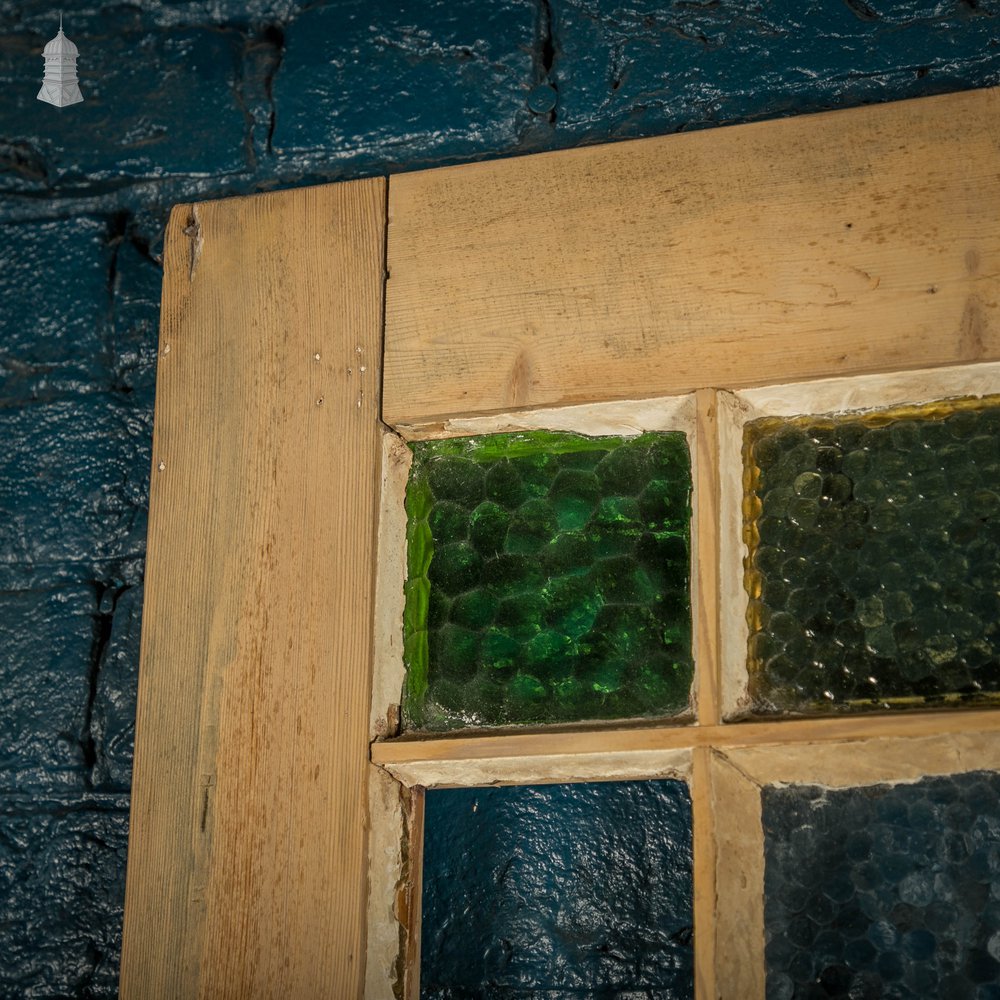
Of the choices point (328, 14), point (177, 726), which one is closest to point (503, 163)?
point (328, 14)

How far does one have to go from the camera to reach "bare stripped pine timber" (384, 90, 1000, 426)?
54.5 inches

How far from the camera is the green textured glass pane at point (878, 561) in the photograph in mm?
1321

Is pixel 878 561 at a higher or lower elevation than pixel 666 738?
higher

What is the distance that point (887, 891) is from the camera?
127cm

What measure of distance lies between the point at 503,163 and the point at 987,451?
2.00 feet

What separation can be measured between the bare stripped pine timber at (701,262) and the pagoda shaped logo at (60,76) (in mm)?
620

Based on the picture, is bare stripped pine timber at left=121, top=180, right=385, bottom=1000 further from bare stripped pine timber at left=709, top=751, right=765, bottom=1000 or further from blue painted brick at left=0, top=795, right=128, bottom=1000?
bare stripped pine timber at left=709, top=751, right=765, bottom=1000

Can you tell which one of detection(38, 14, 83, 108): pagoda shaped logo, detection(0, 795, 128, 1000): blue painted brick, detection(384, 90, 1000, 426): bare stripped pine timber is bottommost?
detection(0, 795, 128, 1000): blue painted brick

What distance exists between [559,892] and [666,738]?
0.60 metres

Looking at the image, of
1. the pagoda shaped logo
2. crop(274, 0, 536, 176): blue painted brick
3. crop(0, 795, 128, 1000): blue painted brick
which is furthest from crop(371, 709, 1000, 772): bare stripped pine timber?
the pagoda shaped logo

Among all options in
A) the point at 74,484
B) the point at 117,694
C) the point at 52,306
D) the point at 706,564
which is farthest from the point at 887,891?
the point at 52,306

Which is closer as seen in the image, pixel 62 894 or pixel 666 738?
pixel 666 738

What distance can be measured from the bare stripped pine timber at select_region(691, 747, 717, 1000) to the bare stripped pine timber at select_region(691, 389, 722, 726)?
5 cm

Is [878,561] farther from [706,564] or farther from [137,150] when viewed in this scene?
[137,150]
